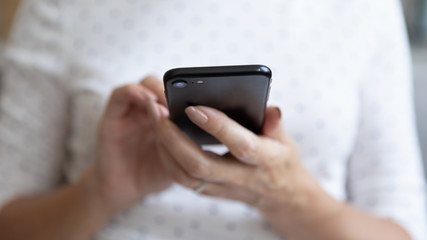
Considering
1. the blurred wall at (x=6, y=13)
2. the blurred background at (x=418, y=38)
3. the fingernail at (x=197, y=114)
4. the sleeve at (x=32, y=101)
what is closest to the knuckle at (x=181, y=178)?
the fingernail at (x=197, y=114)

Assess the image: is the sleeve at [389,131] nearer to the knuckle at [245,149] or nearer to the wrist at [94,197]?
the knuckle at [245,149]

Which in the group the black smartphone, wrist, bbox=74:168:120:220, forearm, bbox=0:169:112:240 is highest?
the black smartphone

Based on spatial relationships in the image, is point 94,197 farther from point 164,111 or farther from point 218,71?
point 218,71

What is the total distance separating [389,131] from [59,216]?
0.52 meters

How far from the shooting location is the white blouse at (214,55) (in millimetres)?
549

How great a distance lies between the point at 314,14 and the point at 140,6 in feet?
0.82

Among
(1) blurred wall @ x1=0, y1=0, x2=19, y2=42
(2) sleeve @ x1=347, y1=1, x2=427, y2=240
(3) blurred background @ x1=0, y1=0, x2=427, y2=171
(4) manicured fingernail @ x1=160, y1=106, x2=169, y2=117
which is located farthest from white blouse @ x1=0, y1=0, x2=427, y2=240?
(1) blurred wall @ x1=0, y1=0, x2=19, y2=42

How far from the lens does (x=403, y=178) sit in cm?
60

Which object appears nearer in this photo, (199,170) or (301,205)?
(199,170)

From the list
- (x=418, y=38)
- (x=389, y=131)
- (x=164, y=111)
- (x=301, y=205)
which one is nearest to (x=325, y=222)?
(x=301, y=205)

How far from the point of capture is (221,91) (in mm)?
335

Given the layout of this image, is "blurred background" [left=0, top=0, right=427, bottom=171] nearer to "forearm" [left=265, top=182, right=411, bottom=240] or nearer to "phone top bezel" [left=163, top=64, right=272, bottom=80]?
"forearm" [left=265, top=182, right=411, bottom=240]

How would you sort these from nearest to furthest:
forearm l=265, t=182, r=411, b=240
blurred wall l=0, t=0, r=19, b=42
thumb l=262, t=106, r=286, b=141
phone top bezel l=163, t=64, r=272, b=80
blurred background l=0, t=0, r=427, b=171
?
phone top bezel l=163, t=64, r=272, b=80
thumb l=262, t=106, r=286, b=141
forearm l=265, t=182, r=411, b=240
blurred background l=0, t=0, r=427, b=171
blurred wall l=0, t=0, r=19, b=42

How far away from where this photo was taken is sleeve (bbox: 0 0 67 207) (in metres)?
0.64
